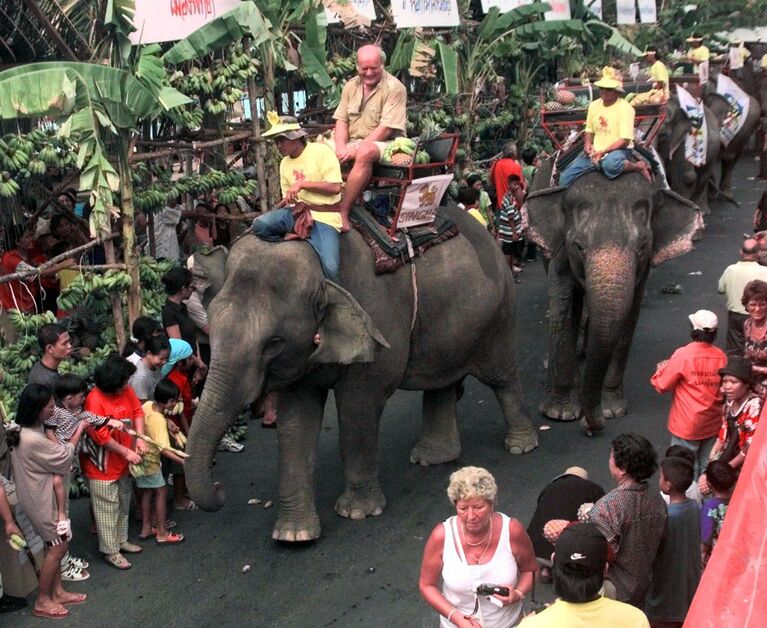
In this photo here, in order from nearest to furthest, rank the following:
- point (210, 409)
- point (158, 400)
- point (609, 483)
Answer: point (210, 409), point (158, 400), point (609, 483)

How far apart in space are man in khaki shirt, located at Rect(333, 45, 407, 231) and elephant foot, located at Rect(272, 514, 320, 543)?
251 centimetres

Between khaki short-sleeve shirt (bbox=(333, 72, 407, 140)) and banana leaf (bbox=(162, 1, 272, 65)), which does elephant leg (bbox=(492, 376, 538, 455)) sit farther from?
banana leaf (bbox=(162, 1, 272, 65))

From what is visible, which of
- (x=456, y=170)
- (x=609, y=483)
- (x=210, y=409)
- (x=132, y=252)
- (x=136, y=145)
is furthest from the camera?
(x=456, y=170)

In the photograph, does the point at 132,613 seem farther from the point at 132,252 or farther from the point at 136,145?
the point at 136,145

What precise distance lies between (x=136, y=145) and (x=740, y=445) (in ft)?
18.8

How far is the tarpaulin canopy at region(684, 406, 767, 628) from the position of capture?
116 inches

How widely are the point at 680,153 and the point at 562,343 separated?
776cm

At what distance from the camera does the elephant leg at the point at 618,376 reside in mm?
9852

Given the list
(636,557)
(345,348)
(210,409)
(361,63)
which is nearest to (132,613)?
(210,409)

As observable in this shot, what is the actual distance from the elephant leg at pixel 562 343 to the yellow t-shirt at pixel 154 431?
147 inches

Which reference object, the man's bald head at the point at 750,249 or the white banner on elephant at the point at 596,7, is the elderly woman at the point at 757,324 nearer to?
the man's bald head at the point at 750,249

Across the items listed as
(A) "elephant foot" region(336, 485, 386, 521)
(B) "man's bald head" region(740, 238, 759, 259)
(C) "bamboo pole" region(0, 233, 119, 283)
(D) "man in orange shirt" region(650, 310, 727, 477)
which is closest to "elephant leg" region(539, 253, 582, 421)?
(B) "man's bald head" region(740, 238, 759, 259)

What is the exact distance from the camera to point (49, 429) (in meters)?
6.86

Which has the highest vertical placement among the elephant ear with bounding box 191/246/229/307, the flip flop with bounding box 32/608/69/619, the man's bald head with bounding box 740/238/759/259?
the elephant ear with bounding box 191/246/229/307
